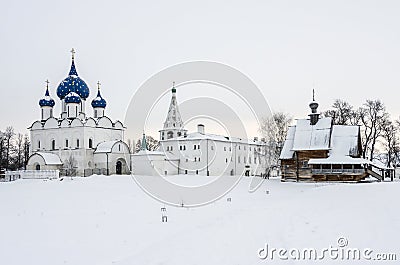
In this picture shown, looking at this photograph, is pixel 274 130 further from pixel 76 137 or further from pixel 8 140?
pixel 8 140

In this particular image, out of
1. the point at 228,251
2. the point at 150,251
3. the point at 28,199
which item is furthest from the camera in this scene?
the point at 28,199

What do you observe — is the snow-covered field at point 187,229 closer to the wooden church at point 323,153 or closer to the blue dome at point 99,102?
the wooden church at point 323,153

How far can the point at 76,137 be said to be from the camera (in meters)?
49.4

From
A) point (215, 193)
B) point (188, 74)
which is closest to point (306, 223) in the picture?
point (188, 74)

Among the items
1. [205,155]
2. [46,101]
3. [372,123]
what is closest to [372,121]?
[372,123]

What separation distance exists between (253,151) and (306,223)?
5371 cm

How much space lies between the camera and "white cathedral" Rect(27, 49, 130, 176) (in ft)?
157

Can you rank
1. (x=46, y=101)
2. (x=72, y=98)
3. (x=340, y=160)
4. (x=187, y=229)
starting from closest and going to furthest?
(x=187, y=229) → (x=340, y=160) → (x=72, y=98) → (x=46, y=101)

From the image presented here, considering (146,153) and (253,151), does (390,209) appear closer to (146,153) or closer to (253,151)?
(146,153)

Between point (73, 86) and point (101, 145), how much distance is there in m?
8.66

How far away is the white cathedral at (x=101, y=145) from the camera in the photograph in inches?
1853

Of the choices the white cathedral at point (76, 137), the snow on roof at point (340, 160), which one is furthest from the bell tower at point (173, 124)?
the snow on roof at point (340, 160)

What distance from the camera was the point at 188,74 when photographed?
834 inches

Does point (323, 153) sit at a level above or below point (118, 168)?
above
